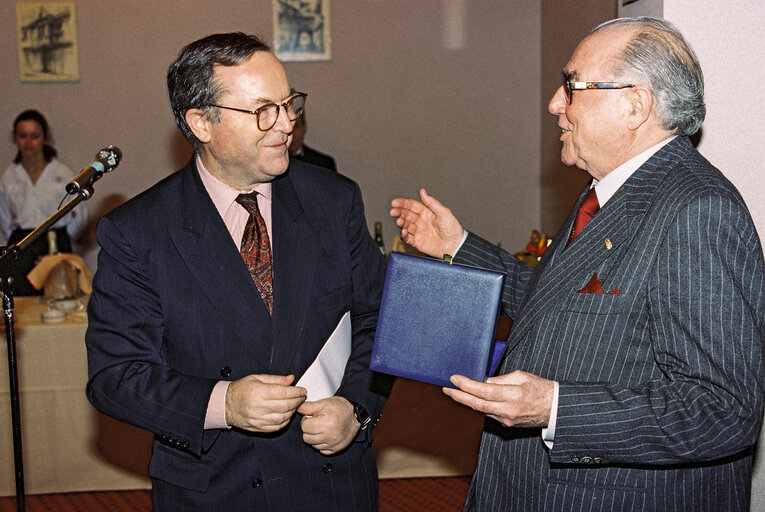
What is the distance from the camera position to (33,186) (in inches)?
220

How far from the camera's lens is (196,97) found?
1.77 m

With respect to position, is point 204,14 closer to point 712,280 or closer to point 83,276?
point 83,276

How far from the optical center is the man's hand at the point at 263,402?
154cm

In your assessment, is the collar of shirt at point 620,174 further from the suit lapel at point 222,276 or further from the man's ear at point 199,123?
the man's ear at point 199,123

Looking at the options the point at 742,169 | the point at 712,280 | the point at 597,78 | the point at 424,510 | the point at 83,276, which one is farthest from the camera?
the point at 83,276

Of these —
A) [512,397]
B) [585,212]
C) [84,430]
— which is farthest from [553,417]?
[84,430]

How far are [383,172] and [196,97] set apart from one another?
4.62m

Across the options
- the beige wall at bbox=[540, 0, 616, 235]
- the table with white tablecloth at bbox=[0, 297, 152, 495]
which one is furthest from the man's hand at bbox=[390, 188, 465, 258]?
the beige wall at bbox=[540, 0, 616, 235]

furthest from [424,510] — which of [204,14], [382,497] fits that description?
[204,14]

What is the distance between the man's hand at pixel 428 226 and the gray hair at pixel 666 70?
639 mm

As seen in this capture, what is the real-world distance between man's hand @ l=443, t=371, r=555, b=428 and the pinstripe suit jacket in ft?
0.13

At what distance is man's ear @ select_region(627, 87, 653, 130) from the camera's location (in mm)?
1494

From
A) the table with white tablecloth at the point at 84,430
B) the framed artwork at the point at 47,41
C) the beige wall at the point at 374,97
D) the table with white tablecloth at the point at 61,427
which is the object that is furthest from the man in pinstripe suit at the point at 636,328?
the framed artwork at the point at 47,41

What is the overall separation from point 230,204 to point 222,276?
0.22 metres
